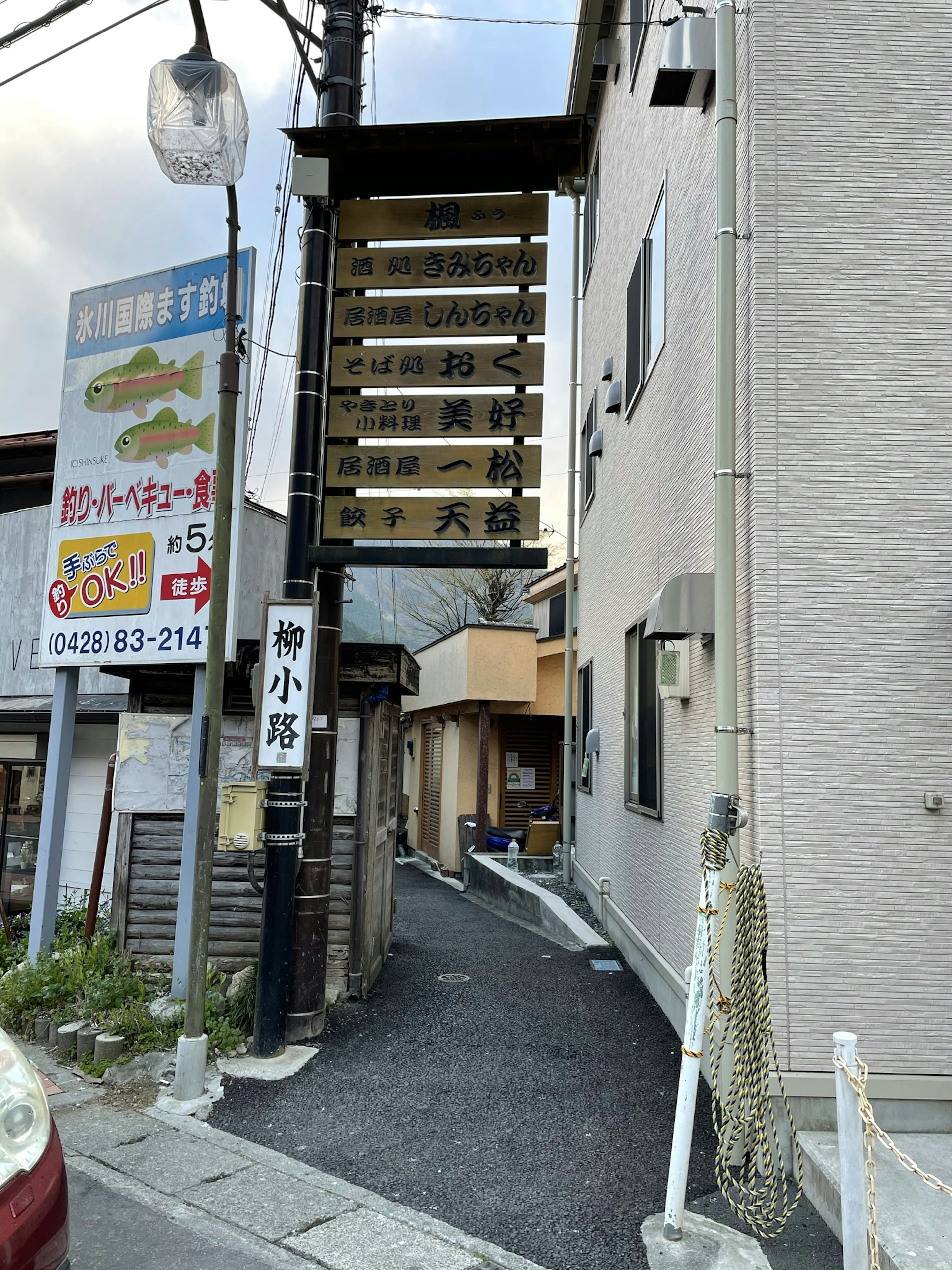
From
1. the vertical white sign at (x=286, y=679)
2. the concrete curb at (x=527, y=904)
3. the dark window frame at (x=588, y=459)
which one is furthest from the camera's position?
the dark window frame at (x=588, y=459)

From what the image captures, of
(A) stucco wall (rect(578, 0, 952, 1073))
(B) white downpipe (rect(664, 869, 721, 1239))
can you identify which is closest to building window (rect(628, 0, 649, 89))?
(A) stucco wall (rect(578, 0, 952, 1073))

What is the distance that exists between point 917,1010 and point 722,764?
1568 mm

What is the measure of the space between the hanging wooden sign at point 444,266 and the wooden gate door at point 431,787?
14.5 metres

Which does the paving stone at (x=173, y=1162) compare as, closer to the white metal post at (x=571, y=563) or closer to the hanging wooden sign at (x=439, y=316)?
the hanging wooden sign at (x=439, y=316)

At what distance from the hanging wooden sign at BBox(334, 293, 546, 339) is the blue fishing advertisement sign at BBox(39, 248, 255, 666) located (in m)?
0.88

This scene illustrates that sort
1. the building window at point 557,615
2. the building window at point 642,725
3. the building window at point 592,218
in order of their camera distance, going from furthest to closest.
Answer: the building window at point 557,615 → the building window at point 592,218 → the building window at point 642,725

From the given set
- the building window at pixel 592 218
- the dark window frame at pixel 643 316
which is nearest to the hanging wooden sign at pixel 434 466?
the dark window frame at pixel 643 316

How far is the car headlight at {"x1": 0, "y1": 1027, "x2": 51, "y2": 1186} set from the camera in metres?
2.99

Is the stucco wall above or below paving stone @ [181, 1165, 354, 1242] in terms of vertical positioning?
above

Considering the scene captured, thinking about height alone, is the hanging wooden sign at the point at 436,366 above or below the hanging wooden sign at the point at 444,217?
below

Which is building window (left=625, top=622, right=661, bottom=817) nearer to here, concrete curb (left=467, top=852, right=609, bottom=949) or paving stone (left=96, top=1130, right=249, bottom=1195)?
concrete curb (left=467, top=852, right=609, bottom=949)

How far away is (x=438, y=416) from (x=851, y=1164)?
202 inches

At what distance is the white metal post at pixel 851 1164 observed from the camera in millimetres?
3195

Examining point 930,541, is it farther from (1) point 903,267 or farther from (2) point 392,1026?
(2) point 392,1026
